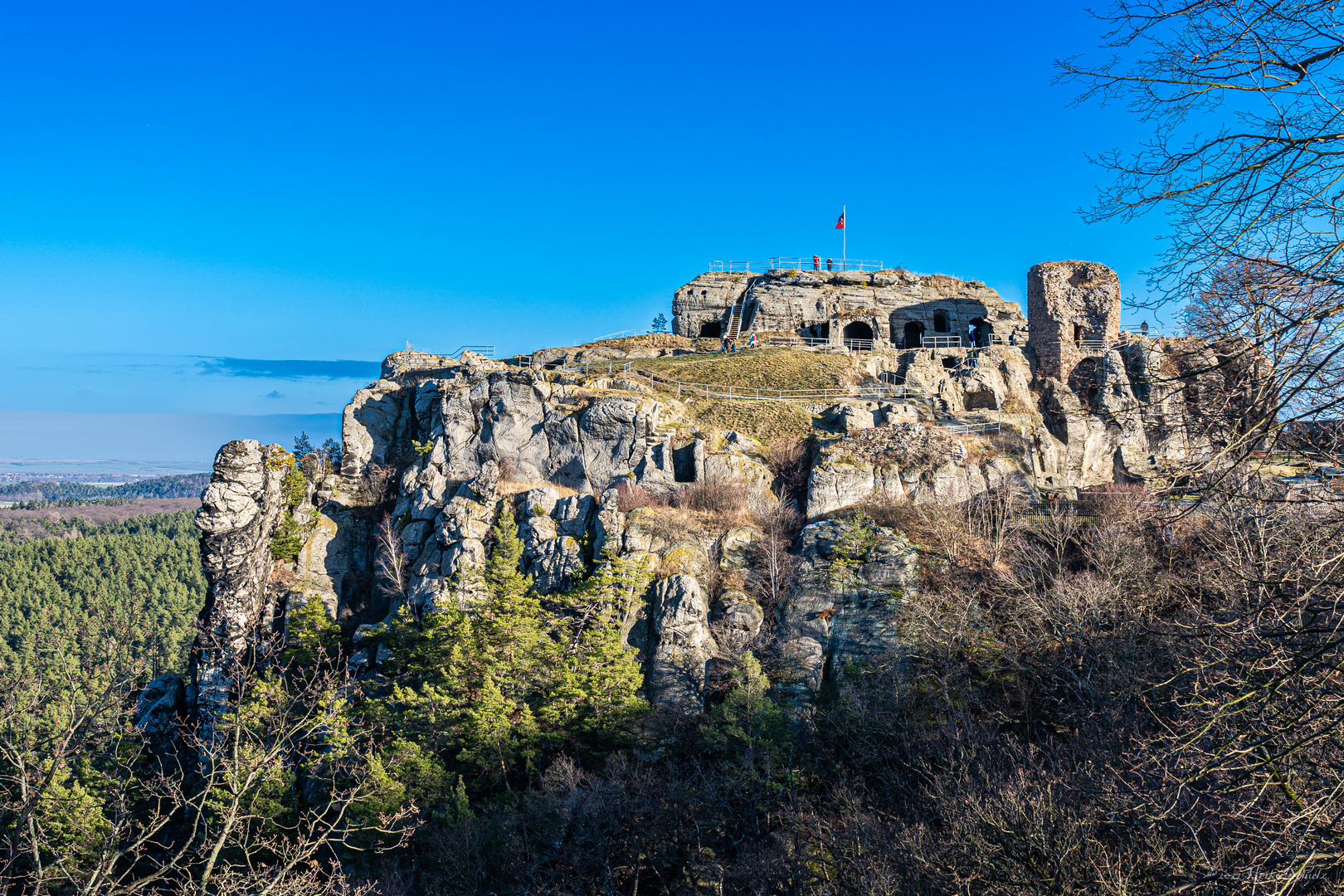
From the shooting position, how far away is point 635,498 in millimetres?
29656

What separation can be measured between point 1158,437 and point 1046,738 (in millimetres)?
23905

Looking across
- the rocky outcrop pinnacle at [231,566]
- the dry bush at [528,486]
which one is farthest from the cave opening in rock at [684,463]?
the rocky outcrop pinnacle at [231,566]

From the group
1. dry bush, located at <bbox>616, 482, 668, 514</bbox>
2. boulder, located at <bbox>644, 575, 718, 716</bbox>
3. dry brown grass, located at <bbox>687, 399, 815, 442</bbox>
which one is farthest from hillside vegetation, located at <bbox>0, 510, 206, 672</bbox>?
boulder, located at <bbox>644, 575, 718, 716</bbox>

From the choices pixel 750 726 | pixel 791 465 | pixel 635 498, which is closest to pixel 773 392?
pixel 791 465

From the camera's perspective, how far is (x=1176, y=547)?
23016 millimetres

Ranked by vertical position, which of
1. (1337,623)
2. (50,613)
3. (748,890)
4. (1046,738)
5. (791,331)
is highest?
(791,331)

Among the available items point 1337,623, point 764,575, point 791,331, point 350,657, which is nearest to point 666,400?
point 764,575

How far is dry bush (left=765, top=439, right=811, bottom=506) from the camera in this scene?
99.8 ft

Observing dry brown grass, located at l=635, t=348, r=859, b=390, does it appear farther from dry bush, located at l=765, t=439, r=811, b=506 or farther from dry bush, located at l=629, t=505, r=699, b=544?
dry bush, located at l=629, t=505, r=699, b=544

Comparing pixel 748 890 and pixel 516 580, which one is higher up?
pixel 516 580

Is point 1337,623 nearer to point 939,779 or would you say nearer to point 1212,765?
point 1212,765

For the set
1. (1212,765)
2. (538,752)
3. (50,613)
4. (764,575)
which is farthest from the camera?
(50,613)

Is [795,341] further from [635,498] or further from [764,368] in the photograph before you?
[635,498]

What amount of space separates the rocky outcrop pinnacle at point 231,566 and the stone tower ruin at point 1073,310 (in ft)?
127
